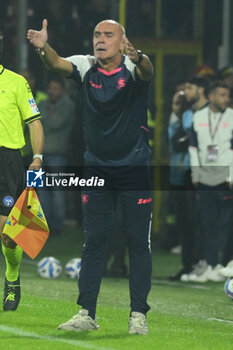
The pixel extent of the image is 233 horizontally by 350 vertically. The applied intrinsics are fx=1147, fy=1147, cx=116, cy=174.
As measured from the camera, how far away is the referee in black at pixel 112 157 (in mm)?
7938

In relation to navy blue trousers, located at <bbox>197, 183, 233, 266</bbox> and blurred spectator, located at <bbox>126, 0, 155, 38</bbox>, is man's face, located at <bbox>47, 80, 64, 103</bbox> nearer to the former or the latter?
blurred spectator, located at <bbox>126, 0, 155, 38</bbox>

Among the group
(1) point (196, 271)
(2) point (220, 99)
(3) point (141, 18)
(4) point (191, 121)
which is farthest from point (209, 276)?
(3) point (141, 18)

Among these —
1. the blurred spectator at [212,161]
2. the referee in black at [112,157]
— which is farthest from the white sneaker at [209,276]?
the referee in black at [112,157]

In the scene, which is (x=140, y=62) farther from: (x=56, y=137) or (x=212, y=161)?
(x=56, y=137)

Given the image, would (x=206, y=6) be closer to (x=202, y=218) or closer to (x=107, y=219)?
(x=202, y=218)

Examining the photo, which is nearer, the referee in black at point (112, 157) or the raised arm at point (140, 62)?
the raised arm at point (140, 62)

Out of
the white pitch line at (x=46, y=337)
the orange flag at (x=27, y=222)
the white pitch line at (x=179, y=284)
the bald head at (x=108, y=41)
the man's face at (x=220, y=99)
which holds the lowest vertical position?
the white pitch line at (x=179, y=284)

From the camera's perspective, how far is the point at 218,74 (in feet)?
50.5

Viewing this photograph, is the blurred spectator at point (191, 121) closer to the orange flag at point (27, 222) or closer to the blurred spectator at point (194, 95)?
the blurred spectator at point (194, 95)

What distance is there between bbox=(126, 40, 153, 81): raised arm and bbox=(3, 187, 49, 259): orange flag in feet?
4.93

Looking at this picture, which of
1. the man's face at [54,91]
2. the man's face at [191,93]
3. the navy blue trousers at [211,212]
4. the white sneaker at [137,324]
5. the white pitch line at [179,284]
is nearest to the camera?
the white sneaker at [137,324]

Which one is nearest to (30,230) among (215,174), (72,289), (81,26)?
(72,289)

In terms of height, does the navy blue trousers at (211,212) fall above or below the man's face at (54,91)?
below

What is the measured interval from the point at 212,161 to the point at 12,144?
4.24 meters
